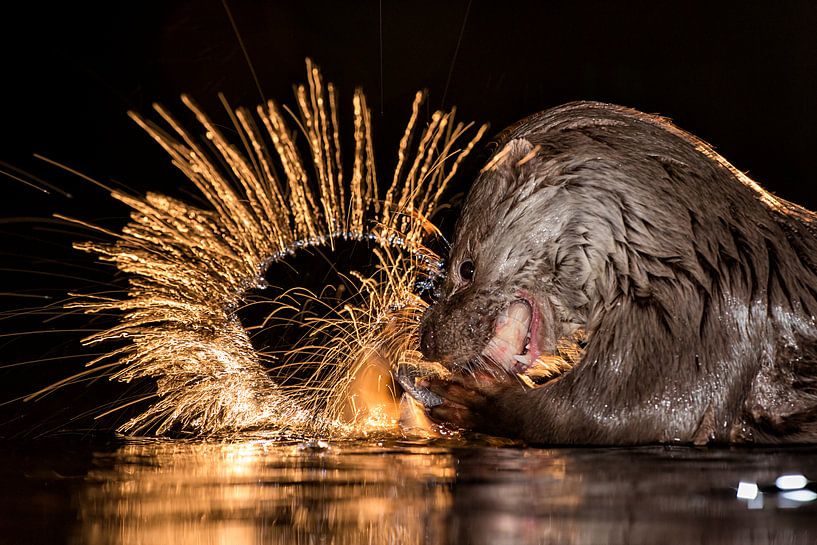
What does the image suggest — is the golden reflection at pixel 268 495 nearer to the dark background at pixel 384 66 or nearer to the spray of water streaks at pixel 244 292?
the spray of water streaks at pixel 244 292

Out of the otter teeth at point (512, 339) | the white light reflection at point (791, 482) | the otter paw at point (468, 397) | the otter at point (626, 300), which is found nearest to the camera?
the white light reflection at point (791, 482)

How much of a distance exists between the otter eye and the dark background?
7.77 m

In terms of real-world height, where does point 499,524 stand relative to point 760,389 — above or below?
below

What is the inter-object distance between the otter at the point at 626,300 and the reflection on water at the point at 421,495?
0.28m

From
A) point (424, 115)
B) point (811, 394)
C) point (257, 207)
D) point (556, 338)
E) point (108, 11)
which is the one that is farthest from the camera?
point (424, 115)

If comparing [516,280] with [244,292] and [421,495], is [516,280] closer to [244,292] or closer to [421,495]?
[244,292]

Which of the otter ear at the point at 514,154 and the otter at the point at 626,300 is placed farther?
the otter ear at the point at 514,154

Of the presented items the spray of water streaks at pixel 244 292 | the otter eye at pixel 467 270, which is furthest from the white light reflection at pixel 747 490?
the spray of water streaks at pixel 244 292

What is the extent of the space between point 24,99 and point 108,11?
1827 millimetres

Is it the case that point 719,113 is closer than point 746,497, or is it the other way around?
point 746,497

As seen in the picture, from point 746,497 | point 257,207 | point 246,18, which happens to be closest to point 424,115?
point 246,18

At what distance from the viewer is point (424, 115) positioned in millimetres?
16562

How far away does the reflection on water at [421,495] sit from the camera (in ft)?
8.38

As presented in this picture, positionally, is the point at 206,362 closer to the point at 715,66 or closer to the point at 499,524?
the point at 499,524
